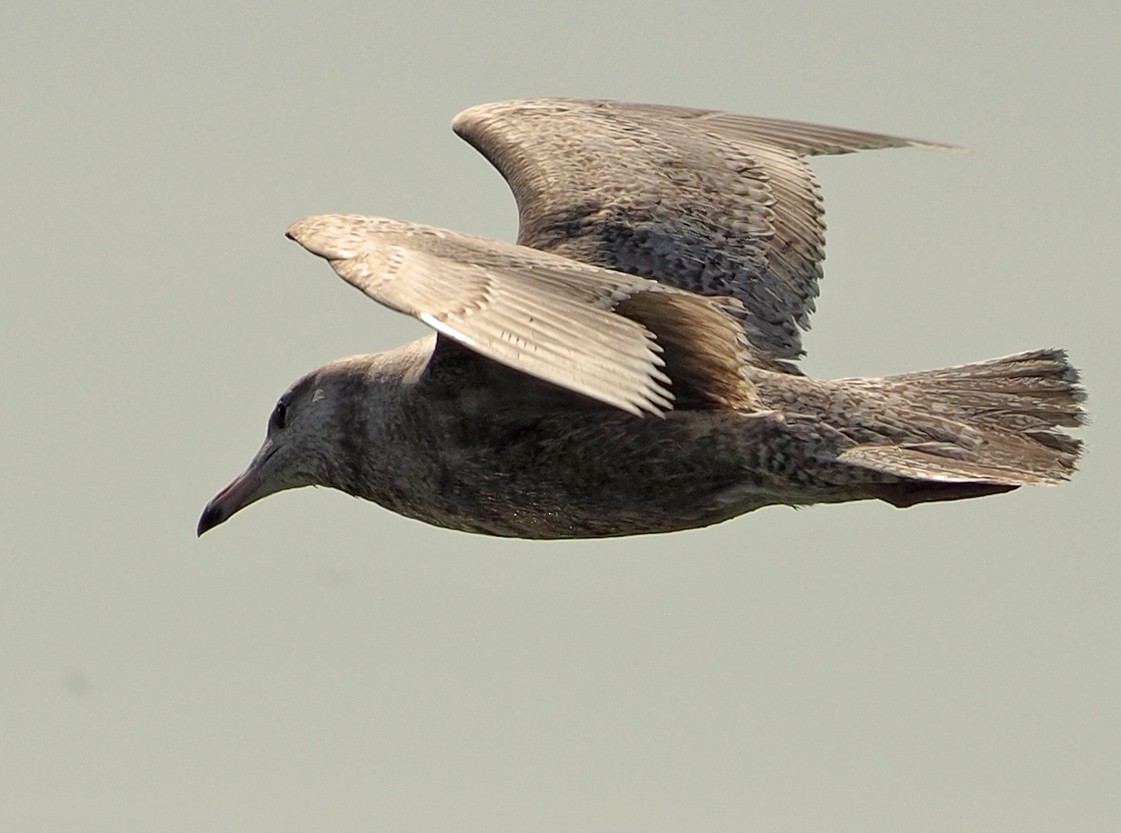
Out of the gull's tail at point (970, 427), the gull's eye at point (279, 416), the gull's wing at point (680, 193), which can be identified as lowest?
the gull's eye at point (279, 416)

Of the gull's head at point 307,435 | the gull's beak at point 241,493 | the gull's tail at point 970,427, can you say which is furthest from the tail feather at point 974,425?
the gull's beak at point 241,493

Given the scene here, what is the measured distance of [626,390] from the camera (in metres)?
7.67

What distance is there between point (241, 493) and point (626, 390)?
344cm

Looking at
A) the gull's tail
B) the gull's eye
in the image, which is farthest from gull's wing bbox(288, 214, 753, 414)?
the gull's eye

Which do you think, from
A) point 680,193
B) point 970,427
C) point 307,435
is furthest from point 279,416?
point 970,427

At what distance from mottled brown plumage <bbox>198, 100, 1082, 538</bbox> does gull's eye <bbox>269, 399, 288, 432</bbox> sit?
0.03 meters

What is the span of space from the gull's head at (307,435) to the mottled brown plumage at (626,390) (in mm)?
10

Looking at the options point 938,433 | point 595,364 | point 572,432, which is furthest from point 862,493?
point 595,364

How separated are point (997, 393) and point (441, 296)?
298 centimetres

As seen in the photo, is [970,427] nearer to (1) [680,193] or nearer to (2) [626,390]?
(1) [680,193]

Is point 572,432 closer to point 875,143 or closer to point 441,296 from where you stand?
point 441,296

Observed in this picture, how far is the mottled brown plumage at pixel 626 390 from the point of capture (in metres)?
8.16

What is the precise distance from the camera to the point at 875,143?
11.8m

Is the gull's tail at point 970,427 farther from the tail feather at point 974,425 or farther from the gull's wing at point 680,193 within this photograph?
the gull's wing at point 680,193
